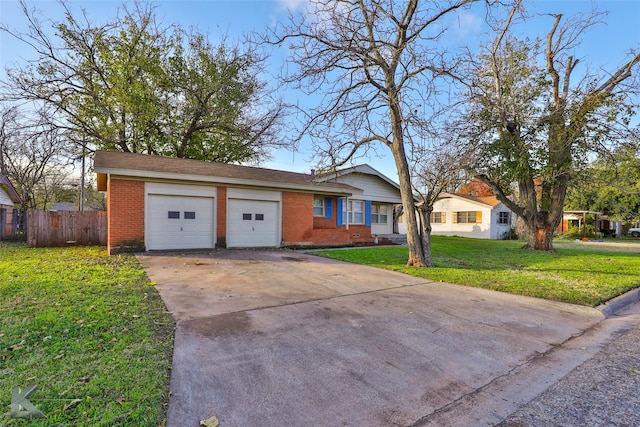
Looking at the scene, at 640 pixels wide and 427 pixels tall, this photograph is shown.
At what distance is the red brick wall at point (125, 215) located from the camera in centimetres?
1002

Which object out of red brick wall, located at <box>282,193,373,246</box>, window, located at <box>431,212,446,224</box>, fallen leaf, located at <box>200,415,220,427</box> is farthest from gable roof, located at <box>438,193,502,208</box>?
fallen leaf, located at <box>200,415,220,427</box>

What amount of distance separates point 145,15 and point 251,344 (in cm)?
2055

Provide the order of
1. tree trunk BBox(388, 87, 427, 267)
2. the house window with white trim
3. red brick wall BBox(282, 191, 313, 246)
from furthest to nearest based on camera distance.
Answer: the house window with white trim < red brick wall BBox(282, 191, 313, 246) < tree trunk BBox(388, 87, 427, 267)

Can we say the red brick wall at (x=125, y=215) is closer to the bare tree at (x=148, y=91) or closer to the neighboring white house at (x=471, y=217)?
the bare tree at (x=148, y=91)

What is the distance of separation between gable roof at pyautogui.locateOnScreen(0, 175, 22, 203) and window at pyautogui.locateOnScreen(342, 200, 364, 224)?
740 inches

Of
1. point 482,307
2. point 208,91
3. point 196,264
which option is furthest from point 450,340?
point 208,91

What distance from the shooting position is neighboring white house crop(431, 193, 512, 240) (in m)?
25.4

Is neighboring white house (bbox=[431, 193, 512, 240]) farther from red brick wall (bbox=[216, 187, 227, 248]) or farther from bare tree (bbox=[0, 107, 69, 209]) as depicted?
bare tree (bbox=[0, 107, 69, 209])

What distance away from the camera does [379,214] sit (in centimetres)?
2061

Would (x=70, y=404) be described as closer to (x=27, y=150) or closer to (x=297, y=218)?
(x=297, y=218)

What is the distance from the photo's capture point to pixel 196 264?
28.1ft

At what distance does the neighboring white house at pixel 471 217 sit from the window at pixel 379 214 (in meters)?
6.94

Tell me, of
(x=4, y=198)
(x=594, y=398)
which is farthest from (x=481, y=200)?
(x=4, y=198)

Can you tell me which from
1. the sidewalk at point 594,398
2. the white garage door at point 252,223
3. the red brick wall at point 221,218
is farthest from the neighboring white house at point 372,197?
the sidewalk at point 594,398
